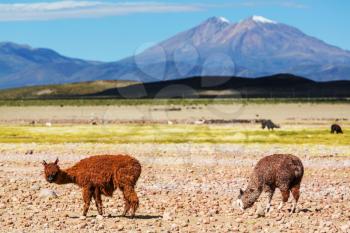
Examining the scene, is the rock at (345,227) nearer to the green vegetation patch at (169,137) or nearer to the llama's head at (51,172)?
the llama's head at (51,172)

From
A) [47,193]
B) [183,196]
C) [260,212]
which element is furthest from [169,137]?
[260,212]

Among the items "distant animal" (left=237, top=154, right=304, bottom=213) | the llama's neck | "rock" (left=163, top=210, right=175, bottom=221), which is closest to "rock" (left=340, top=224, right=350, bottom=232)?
"distant animal" (left=237, top=154, right=304, bottom=213)

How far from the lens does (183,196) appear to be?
74.0 feet

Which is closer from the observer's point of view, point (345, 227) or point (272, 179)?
point (345, 227)

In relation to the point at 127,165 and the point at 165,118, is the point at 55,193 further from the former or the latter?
the point at 165,118

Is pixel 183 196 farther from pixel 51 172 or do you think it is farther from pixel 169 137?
pixel 169 137

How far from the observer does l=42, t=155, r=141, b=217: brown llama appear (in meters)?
18.0

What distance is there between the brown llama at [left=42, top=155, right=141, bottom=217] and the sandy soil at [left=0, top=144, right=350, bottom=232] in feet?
1.76

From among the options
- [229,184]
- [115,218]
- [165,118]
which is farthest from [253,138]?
[165,118]

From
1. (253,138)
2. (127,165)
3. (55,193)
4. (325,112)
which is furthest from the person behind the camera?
(325,112)

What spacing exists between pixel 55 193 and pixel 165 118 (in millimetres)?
73214

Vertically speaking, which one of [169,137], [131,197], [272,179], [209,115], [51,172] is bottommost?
[209,115]

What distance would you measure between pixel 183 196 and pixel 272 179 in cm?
347

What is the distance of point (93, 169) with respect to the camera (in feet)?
60.0
